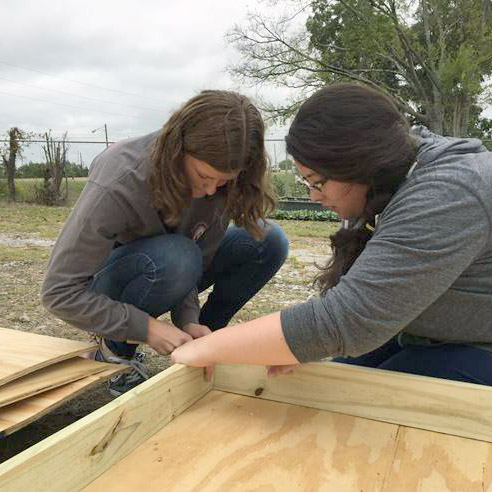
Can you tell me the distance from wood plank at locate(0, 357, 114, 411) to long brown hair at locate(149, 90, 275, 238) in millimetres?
544

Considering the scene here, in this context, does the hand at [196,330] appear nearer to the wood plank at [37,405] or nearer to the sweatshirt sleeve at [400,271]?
the wood plank at [37,405]

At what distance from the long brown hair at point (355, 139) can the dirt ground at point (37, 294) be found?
1201 mm

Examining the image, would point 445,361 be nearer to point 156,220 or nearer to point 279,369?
point 279,369

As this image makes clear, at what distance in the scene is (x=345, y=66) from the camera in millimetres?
16312

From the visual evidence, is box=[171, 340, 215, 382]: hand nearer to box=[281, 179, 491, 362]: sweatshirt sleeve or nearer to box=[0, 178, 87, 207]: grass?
box=[281, 179, 491, 362]: sweatshirt sleeve

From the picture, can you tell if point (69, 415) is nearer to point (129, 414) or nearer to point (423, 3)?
point (129, 414)

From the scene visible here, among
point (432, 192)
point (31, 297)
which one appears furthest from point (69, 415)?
point (31, 297)

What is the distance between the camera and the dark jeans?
4.62 ft

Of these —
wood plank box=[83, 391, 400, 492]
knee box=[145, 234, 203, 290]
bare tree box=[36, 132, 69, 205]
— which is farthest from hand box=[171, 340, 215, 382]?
bare tree box=[36, 132, 69, 205]

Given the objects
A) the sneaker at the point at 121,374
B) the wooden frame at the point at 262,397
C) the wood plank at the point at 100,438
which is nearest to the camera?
the wood plank at the point at 100,438

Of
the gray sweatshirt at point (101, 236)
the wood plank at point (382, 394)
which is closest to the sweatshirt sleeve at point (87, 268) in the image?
the gray sweatshirt at point (101, 236)

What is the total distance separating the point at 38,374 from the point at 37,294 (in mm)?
2050

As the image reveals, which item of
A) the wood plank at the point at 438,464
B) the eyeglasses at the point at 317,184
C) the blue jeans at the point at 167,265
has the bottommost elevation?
the wood plank at the point at 438,464

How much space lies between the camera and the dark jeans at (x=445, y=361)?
141 cm
